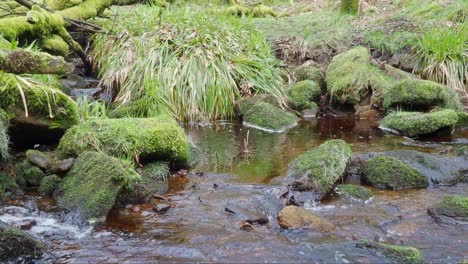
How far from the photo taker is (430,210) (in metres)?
4.00

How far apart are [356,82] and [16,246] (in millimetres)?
5819

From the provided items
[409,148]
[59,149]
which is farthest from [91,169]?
[409,148]

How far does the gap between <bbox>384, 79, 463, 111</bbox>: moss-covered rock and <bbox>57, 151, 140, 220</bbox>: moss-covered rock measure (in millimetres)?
4339

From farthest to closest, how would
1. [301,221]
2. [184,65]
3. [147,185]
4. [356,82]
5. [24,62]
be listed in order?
1. [356,82]
2. [184,65]
3. [147,185]
4. [301,221]
5. [24,62]

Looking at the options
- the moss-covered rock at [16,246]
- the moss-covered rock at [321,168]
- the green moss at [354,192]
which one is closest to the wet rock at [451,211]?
the green moss at [354,192]

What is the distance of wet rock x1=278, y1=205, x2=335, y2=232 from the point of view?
3688 millimetres

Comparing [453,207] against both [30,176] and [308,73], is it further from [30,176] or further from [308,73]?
[308,73]

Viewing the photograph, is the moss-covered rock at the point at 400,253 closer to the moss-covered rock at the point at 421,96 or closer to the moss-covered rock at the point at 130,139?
the moss-covered rock at the point at 130,139

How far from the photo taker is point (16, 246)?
3.17 metres

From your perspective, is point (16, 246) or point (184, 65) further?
point (184, 65)

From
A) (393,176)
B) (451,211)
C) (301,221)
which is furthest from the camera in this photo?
(393,176)

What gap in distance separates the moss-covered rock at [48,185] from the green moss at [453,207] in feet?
9.98

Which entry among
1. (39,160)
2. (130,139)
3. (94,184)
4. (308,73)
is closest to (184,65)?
(308,73)

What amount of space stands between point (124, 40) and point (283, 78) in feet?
8.54
